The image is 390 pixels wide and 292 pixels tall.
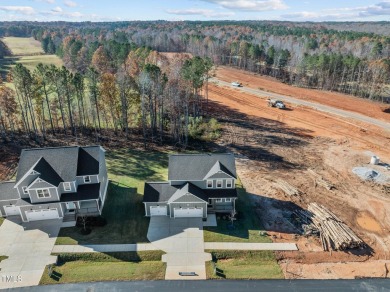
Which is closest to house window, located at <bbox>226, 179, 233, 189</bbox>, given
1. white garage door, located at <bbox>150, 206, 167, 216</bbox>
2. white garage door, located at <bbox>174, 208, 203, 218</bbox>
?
white garage door, located at <bbox>174, 208, 203, 218</bbox>

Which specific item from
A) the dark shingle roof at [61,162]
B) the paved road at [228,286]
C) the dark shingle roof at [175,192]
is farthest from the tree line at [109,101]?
the paved road at [228,286]

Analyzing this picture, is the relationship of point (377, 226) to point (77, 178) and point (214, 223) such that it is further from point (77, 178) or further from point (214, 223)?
point (77, 178)

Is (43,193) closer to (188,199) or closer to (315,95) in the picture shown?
(188,199)

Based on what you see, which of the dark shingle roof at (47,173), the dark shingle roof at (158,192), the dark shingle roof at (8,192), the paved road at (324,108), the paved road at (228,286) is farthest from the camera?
the paved road at (324,108)

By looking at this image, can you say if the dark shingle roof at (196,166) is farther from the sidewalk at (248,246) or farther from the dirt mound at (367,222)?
the dirt mound at (367,222)

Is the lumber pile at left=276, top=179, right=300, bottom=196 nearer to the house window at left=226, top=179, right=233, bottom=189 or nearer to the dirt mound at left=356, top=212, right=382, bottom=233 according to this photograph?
the dirt mound at left=356, top=212, right=382, bottom=233

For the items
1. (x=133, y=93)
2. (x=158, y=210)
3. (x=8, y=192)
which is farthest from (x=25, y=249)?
(x=133, y=93)
